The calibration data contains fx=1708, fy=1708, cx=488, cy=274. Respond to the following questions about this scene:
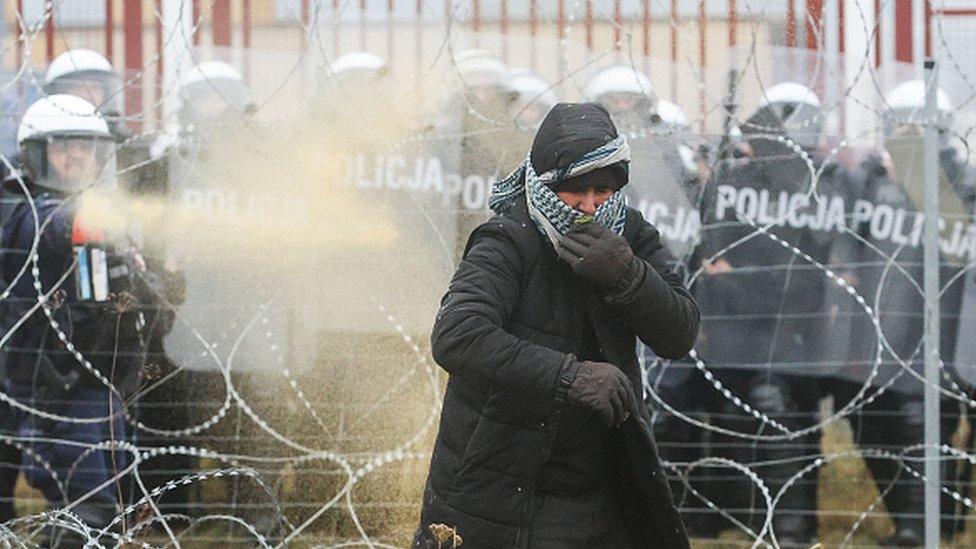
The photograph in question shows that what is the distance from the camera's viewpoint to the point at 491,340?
343 centimetres

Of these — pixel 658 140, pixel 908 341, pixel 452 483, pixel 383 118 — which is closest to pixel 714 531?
pixel 908 341

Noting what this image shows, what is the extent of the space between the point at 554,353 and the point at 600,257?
0.71ft

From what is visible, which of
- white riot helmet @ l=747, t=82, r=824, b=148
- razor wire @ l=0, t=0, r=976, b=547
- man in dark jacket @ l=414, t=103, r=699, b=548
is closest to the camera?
man in dark jacket @ l=414, t=103, r=699, b=548

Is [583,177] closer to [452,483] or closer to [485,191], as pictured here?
[452,483]

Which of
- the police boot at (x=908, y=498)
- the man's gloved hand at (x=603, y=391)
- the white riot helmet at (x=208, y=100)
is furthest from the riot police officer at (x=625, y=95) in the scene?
the man's gloved hand at (x=603, y=391)

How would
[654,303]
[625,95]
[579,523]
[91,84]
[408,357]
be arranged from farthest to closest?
1. [625,95]
2. [91,84]
3. [408,357]
4. [579,523]
5. [654,303]

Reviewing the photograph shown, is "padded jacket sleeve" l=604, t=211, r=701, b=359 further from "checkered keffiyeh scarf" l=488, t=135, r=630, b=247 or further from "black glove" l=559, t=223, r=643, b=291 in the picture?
"checkered keffiyeh scarf" l=488, t=135, r=630, b=247

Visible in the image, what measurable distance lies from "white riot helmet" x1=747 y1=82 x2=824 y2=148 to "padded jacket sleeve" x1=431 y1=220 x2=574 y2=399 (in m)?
2.85

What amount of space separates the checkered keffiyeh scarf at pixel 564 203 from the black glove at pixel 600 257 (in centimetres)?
6

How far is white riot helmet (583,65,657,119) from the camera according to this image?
20.2 ft

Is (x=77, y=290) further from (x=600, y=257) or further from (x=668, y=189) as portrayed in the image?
(x=600, y=257)

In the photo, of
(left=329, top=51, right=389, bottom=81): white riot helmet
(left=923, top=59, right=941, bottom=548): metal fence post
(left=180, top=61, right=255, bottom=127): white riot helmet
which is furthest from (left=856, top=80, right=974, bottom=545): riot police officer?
(left=180, top=61, right=255, bottom=127): white riot helmet

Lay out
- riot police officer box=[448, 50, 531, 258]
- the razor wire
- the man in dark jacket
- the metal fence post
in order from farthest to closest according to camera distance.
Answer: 1. riot police officer box=[448, 50, 531, 258]
2. the razor wire
3. the metal fence post
4. the man in dark jacket

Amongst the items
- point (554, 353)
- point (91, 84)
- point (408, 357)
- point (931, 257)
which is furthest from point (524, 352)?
point (91, 84)
